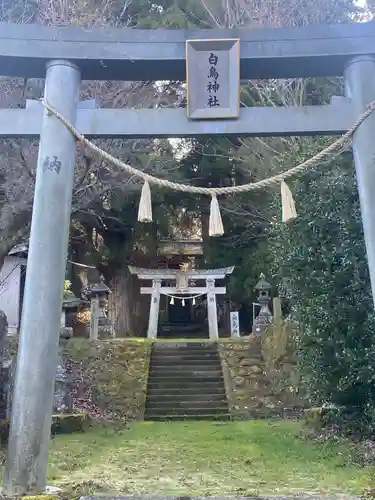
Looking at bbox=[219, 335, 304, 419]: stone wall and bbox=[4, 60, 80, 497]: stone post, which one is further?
bbox=[219, 335, 304, 419]: stone wall

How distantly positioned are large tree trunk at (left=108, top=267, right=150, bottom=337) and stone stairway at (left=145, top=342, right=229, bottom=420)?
5.05 metres

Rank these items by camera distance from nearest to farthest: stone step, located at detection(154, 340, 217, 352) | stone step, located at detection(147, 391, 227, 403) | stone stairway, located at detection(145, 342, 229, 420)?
stone stairway, located at detection(145, 342, 229, 420) < stone step, located at detection(147, 391, 227, 403) < stone step, located at detection(154, 340, 217, 352)

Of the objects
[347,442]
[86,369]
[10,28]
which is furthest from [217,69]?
[86,369]

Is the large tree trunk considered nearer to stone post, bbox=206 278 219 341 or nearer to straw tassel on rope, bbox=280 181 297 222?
stone post, bbox=206 278 219 341

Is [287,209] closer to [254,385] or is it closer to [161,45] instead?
[161,45]

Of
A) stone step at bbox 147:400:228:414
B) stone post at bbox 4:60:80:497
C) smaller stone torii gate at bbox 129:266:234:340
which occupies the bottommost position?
stone step at bbox 147:400:228:414

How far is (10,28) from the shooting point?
169 inches

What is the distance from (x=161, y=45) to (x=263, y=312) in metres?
11.1

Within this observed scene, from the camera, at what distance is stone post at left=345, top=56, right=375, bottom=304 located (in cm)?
413

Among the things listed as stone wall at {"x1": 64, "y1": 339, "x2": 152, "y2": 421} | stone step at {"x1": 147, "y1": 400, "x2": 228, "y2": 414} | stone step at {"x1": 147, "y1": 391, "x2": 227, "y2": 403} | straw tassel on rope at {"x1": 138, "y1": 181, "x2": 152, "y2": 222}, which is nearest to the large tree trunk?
stone wall at {"x1": 64, "y1": 339, "x2": 152, "y2": 421}

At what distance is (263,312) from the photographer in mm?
14609

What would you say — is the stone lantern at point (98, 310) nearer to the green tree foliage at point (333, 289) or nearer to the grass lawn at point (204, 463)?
the grass lawn at point (204, 463)

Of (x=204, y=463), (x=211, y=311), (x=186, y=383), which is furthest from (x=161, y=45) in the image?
(x=211, y=311)

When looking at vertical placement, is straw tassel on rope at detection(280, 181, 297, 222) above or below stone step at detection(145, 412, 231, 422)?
above
